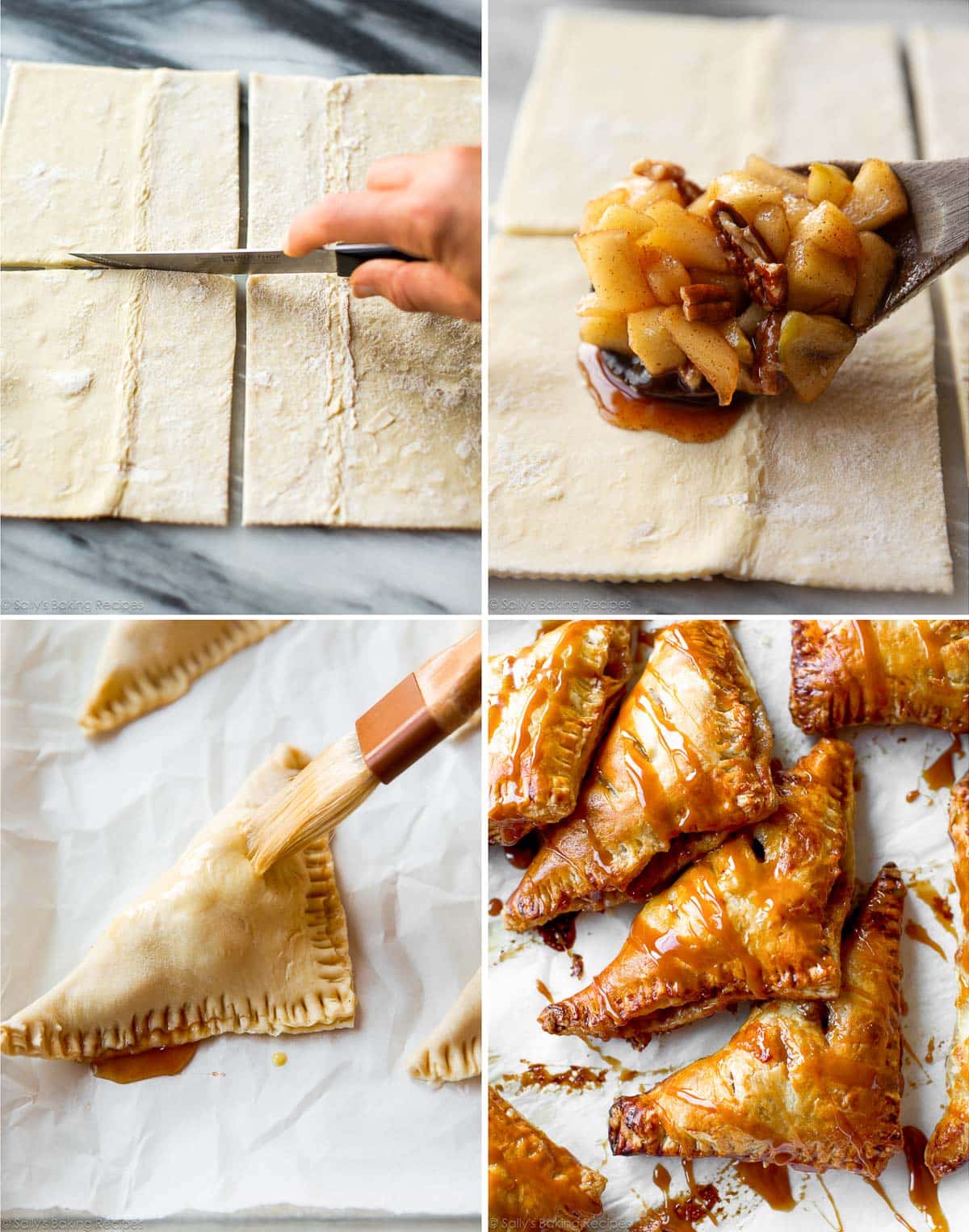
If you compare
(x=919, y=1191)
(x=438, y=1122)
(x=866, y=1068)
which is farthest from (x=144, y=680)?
(x=919, y=1191)

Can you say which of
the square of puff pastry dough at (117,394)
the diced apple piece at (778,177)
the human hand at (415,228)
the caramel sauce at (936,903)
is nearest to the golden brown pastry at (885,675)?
the caramel sauce at (936,903)

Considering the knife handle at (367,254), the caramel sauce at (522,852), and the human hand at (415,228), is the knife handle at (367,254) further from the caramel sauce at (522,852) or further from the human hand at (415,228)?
the caramel sauce at (522,852)

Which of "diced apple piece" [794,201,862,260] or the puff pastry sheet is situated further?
the puff pastry sheet

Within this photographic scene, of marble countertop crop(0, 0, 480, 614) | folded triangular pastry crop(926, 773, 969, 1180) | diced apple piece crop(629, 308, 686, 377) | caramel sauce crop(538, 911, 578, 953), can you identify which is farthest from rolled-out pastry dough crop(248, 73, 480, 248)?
folded triangular pastry crop(926, 773, 969, 1180)

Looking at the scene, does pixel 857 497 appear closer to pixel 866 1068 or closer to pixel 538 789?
pixel 538 789

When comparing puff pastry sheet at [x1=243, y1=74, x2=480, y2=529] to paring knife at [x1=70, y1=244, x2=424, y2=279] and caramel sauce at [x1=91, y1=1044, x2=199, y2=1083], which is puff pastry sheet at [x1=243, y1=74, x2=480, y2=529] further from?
caramel sauce at [x1=91, y1=1044, x2=199, y2=1083]

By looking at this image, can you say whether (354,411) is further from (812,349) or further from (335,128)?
(812,349)
